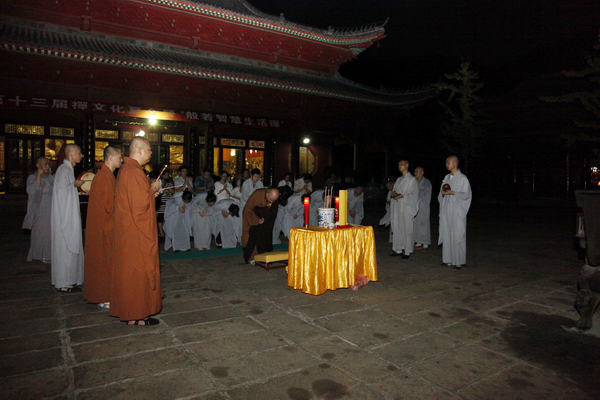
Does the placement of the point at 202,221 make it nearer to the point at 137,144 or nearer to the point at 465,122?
the point at 137,144

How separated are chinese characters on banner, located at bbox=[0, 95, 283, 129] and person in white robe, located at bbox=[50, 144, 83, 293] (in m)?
7.70

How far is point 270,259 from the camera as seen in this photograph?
585 cm

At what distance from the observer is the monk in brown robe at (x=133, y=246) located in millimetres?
3535

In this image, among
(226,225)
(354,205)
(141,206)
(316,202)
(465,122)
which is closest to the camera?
(141,206)

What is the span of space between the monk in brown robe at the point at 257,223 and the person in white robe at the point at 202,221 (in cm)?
155

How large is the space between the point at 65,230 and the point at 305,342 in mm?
3307

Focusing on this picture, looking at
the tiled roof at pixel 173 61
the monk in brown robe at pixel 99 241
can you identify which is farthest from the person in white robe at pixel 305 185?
the monk in brown robe at pixel 99 241

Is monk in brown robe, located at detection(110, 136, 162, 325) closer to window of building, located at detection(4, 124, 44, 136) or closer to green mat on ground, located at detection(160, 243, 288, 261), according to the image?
green mat on ground, located at detection(160, 243, 288, 261)

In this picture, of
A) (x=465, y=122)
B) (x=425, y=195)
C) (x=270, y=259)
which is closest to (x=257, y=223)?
(x=270, y=259)

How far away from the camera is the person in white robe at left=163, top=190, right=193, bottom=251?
292 inches

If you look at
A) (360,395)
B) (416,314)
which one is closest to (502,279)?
(416,314)

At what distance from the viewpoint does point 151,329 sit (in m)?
3.61

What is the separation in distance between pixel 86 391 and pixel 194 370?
2.33 feet

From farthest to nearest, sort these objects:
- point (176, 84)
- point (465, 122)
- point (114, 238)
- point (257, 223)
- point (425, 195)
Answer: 1. point (465, 122)
2. point (176, 84)
3. point (425, 195)
4. point (257, 223)
5. point (114, 238)
